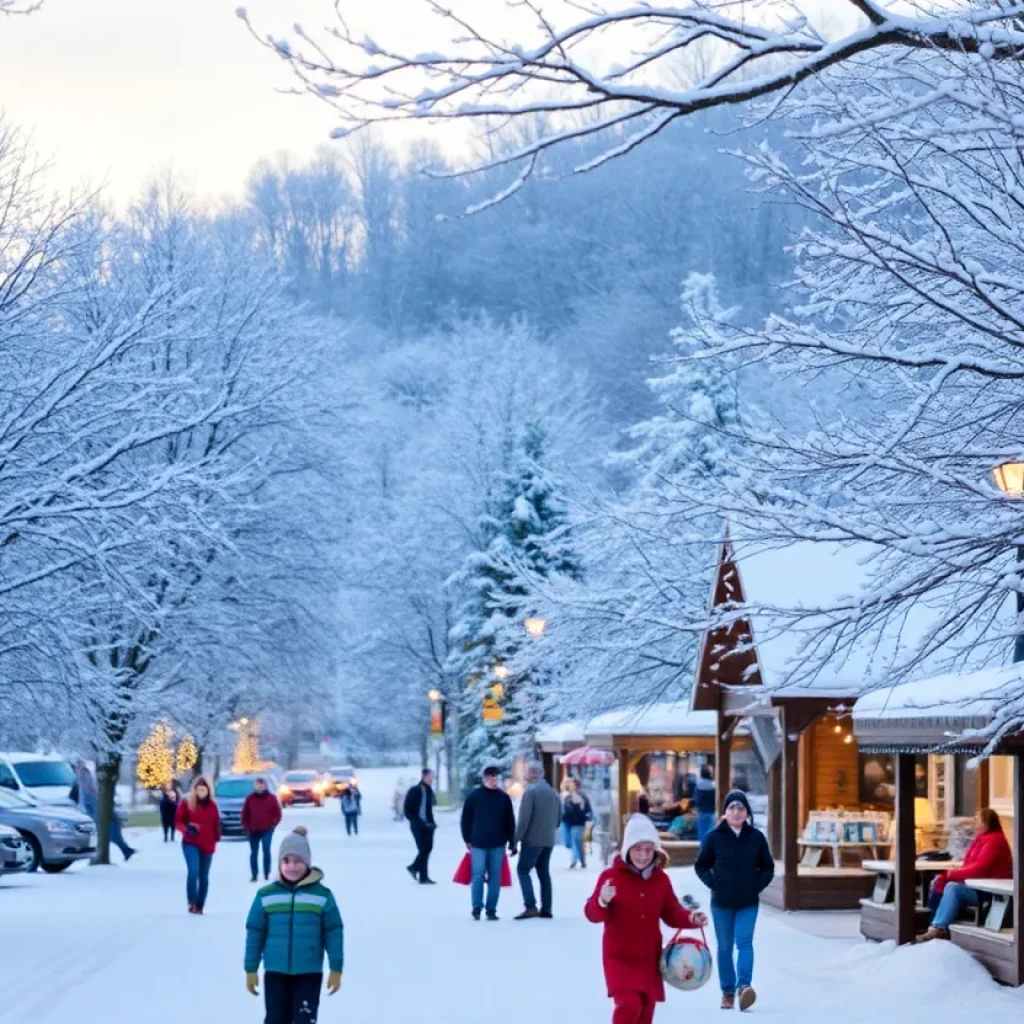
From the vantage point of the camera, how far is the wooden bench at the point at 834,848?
24.3 meters

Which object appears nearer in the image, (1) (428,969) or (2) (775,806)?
(1) (428,969)

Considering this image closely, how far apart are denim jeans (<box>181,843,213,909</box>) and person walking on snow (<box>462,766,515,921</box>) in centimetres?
316

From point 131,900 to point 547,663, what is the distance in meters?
12.0

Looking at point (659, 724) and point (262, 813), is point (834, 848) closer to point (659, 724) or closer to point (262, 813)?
point (262, 813)

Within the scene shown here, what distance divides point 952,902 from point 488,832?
634cm

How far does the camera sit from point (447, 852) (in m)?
43.3

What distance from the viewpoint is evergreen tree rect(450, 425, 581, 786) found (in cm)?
5384

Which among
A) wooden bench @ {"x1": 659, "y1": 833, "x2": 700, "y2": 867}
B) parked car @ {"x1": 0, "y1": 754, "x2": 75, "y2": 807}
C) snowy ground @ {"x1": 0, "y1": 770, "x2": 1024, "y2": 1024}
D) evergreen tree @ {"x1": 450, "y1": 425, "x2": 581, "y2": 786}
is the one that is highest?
evergreen tree @ {"x1": 450, "y1": 425, "x2": 581, "y2": 786}

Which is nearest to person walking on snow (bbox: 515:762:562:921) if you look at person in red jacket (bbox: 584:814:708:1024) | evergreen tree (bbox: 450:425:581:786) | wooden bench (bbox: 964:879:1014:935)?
wooden bench (bbox: 964:879:1014:935)

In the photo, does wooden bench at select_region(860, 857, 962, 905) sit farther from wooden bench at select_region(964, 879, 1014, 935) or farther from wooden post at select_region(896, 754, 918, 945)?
wooden bench at select_region(964, 879, 1014, 935)

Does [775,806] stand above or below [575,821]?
above

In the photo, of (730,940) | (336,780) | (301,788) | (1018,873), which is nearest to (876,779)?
(1018,873)

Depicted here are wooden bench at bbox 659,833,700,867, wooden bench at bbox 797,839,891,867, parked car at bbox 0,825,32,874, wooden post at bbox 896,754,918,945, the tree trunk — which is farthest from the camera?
the tree trunk

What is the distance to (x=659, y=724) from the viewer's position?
33375 millimetres
